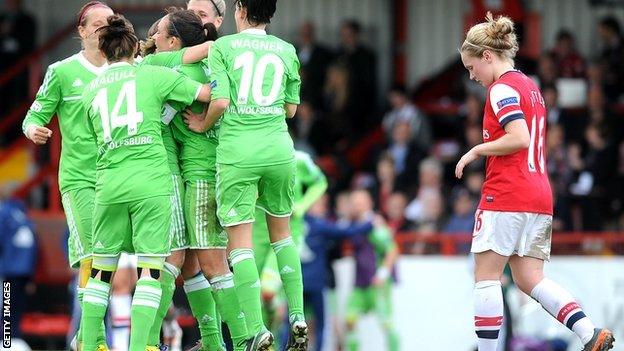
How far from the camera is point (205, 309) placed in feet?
32.9

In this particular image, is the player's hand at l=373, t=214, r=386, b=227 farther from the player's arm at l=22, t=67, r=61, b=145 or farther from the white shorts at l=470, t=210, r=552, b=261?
the white shorts at l=470, t=210, r=552, b=261

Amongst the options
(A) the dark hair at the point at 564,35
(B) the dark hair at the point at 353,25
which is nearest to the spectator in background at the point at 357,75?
(B) the dark hair at the point at 353,25

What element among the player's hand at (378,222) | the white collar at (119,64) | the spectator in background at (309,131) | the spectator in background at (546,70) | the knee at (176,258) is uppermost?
the white collar at (119,64)

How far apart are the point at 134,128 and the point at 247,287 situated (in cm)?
129

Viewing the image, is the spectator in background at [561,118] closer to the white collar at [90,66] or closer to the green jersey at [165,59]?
the white collar at [90,66]

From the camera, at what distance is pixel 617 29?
1986 centimetres

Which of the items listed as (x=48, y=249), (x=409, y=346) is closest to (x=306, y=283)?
(x=409, y=346)

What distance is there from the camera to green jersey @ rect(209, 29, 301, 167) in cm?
945

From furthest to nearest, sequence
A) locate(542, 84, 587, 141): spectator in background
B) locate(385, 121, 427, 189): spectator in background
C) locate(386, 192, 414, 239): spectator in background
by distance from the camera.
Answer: locate(385, 121, 427, 189): spectator in background, locate(542, 84, 587, 141): spectator in background, locate(386, 192, 414, 239): spectator in background

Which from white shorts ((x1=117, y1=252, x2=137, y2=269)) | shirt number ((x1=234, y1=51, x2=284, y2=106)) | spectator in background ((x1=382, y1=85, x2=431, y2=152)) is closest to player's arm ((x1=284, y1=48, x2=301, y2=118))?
shirt number ((x1=234, y1=51, x2=284, y2=106))

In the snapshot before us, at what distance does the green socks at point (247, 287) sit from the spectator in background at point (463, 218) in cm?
833

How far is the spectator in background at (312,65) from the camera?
20.9m

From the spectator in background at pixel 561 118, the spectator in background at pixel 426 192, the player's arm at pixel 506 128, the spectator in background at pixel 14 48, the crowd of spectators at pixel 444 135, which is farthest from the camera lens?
the spectator in background at pixel 14 48

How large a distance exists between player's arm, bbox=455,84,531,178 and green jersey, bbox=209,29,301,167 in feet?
4.23
